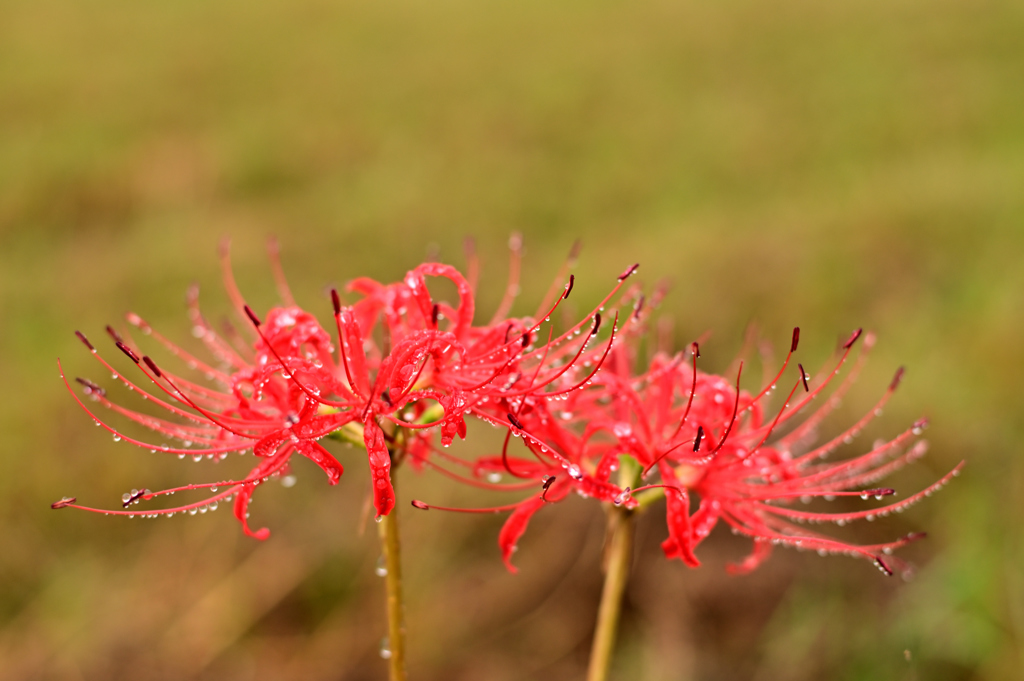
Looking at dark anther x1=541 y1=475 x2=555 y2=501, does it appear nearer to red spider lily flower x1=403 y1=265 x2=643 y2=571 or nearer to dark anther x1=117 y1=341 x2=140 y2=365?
red spider lily flower x1=403 y1=265 x2=643 y2=571

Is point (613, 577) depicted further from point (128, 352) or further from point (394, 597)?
point (128, 352)

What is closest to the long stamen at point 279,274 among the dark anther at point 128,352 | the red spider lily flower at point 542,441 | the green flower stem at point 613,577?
the dark anther at point 128,352

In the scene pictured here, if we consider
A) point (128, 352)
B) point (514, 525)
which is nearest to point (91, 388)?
point (128, 352)

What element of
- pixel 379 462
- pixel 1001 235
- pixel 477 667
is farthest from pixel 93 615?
pixel 1001 235

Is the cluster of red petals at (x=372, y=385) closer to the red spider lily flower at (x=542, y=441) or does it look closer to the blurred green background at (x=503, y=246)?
the red spider lily flower at (x=542, y=441)

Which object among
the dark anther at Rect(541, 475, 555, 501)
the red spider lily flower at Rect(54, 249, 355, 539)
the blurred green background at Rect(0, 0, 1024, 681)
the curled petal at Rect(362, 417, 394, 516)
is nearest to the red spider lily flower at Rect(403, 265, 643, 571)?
the dark anther at Rect(541, 475, 555, 501)

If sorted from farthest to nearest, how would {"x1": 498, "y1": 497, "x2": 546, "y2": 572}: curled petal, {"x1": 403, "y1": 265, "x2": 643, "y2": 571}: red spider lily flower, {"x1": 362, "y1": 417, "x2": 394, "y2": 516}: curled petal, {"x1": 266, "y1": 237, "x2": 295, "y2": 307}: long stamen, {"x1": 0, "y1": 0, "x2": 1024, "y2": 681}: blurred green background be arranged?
1. {"x1": 0, "y1": 0, "x2": 1024, "y2": 681}: blurred green background
2. {"x1": 266, "y1": 237, "x2": 295, "y2": 307}: long stamen
3. {"x1": 498, "y1": 497, "x2": 546, "y2": 572}: curled petal
4. {"x1": 403, "y1": 265, "x2": 643, "y2": 571}: red spider lily flower
5. {"x1": 362, "y1": 417, "x2": 394, "y2": 516}: curled petal
